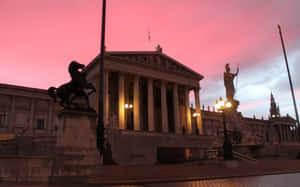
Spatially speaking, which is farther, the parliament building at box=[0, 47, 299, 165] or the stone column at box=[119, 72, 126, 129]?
the stone column at box=[119, 72, 126, 129]

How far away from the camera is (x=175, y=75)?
48125 mm

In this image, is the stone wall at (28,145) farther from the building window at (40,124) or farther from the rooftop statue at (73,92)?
the rooftop statue at (73,92)

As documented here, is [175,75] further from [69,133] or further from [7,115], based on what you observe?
[69,133]

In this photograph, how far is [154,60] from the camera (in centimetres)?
4634

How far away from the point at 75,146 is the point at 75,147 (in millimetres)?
50

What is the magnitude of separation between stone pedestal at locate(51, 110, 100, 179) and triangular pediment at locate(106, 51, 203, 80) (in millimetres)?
28894

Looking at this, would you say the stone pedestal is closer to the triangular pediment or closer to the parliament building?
the parliament building

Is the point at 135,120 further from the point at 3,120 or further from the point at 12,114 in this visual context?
the point at 3,120

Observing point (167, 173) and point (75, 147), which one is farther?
point (167, 173)

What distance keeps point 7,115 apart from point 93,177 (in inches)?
1629

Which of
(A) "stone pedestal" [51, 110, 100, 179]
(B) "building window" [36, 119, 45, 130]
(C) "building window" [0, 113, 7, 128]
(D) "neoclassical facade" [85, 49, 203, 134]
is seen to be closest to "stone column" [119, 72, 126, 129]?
(D) "neoclassical facade" [85, 49, 203, 134]

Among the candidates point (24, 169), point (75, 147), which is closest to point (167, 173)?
point (75, 147)

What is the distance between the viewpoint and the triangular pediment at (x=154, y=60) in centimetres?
4172

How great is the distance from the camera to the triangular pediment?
41719 millimetres
